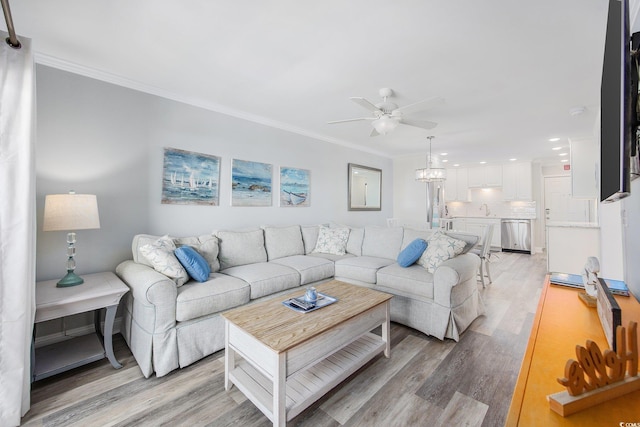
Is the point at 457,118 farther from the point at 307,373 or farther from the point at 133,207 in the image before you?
the point at 133,207

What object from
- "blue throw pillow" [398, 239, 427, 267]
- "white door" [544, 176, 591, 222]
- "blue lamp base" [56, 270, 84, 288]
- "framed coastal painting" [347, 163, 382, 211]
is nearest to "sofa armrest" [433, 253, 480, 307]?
"blue throw pillow" [398, 239, 427, 267]

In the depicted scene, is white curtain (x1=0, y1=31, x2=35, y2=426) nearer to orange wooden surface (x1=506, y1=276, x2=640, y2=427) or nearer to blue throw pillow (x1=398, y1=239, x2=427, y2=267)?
orange wooden surface (x1=506, y1=276, x2=640, y2=427)

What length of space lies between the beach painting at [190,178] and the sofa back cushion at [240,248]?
0.57 metres

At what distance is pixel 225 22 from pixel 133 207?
2.03 metres

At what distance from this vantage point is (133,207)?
2.79 metres

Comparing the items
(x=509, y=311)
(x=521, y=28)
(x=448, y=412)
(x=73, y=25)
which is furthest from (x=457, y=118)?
(x=73, y=25)

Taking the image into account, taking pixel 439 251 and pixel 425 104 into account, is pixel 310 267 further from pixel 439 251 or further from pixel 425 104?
pixel 425 104

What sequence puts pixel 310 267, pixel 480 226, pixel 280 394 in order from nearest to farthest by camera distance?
1. pixel 280 394
2. pixel 310 267
3. pixel 480 226

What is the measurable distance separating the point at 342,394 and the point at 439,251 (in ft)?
5.51

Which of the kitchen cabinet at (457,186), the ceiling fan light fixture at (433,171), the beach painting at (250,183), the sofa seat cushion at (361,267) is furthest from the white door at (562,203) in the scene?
the beach painting at (250,183)

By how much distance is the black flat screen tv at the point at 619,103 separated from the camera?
774mm

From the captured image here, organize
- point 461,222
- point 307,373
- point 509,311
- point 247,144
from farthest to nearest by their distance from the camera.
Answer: point 461,222 → point 247,144 → point 509,311 → point 307,373

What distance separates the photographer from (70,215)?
2045 mm

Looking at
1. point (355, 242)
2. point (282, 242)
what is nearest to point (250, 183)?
point (282, 242)
